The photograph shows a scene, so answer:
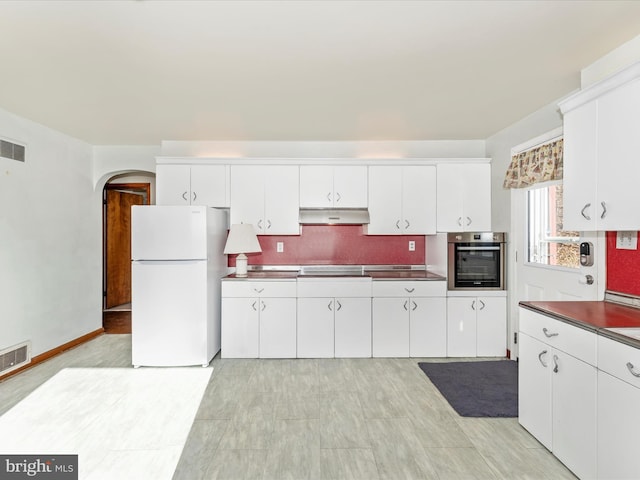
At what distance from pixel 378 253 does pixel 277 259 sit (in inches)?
50.6

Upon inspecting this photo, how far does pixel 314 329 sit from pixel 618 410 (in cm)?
268

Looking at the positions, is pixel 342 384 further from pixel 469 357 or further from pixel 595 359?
pixel 595 359

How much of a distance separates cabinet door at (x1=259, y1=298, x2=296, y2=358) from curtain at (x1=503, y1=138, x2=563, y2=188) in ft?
8.55

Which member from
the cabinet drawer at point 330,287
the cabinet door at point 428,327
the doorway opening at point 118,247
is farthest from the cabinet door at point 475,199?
the doorway opening at point 118,247

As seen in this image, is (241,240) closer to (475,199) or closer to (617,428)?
(475,199)

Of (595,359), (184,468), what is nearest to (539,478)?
(595,359)

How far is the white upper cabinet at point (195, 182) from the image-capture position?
420 centimetres

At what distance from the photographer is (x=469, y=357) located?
393 cm

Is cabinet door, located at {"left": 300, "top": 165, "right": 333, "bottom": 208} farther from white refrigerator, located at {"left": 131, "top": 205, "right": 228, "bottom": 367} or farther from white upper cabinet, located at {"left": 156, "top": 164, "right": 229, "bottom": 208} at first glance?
white refrigerator, located at {"left": 131, "top": 205, "right": 228, "bottom": 367}

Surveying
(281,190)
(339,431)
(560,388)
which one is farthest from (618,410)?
(281,190)

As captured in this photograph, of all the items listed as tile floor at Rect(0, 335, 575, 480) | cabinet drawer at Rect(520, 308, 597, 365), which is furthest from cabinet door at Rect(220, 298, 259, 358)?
cabinet drawer at Rect(520, 308, 597, 365)

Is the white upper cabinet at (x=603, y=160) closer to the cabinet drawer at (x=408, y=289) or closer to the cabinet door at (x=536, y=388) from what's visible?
the cabinet door at (x=536, y=388)

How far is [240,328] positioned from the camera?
390cm

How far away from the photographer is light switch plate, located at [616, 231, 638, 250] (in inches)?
90.4
